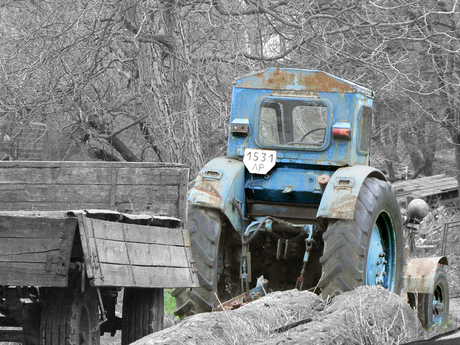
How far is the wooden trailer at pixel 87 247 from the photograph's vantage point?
4.62m

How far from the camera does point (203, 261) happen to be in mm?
6203

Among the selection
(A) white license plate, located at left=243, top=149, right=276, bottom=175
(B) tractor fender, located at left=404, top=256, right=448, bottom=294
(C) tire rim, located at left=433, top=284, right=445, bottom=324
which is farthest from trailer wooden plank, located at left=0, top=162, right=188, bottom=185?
(C) tire rim, located at left=433, top=284, right=445, bottom=324

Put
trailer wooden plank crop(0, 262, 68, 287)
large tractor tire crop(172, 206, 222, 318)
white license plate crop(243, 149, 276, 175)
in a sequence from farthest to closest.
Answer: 1. white license plate crop(243, 149, 276, 175)
2. large tractor tire crop(172, 206, 222, 318)
3. trailer wooden plank crop(0, 262, 68, 287)

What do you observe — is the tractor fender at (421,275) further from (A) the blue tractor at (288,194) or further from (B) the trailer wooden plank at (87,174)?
(B) the trailer wooden plank at (87,174)

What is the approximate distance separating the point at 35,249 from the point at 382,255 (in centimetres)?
321

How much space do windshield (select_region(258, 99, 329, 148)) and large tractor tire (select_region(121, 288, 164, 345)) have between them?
1.80 metres

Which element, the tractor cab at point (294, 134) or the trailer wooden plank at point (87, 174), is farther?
the tractor cab at point (294, 134)

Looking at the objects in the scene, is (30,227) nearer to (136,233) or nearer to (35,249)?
(35,249)

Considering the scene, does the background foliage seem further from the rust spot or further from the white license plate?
the white license plate

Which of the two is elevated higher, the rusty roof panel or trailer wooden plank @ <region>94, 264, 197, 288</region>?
the rusty roof panel

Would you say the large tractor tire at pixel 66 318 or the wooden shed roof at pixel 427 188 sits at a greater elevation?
the wooden shed roof at pixel 427 188

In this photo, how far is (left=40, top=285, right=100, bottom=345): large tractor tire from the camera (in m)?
4.88

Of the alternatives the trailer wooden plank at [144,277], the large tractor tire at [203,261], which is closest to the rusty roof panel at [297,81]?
the large tractor tire at [203,261]

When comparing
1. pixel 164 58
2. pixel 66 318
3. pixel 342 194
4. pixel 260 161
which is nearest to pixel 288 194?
pixel 260 161
